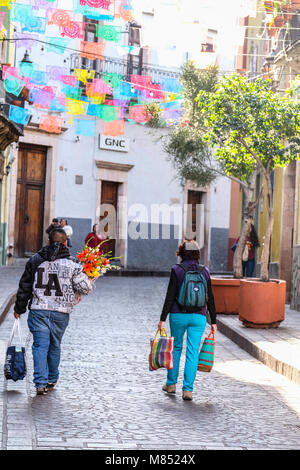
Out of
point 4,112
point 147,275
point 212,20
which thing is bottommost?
point 147,275

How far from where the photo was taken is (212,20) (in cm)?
1934

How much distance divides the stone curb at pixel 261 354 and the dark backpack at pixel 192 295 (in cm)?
162

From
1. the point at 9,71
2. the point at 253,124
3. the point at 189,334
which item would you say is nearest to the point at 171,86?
the point at 9,71

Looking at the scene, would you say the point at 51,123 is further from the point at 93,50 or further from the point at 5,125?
the point at 5,125

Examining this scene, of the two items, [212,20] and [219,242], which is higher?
[212,20]

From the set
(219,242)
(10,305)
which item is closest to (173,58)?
(219,242)

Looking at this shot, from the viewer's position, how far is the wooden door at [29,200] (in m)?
28.3

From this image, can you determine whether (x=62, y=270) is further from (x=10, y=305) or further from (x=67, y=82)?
(x=67, y=82)

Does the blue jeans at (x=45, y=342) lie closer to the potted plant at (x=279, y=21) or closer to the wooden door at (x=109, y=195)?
the potted plant at (x=279, y=21)

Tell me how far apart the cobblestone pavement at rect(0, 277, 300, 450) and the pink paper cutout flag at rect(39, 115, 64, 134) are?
1449cm

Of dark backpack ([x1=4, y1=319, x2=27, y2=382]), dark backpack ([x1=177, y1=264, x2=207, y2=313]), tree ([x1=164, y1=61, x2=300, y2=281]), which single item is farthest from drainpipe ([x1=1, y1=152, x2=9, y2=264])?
dark backpack ([x1=4, y1=319, x2=27, y2=382])

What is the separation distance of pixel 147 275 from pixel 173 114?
28.6ft
